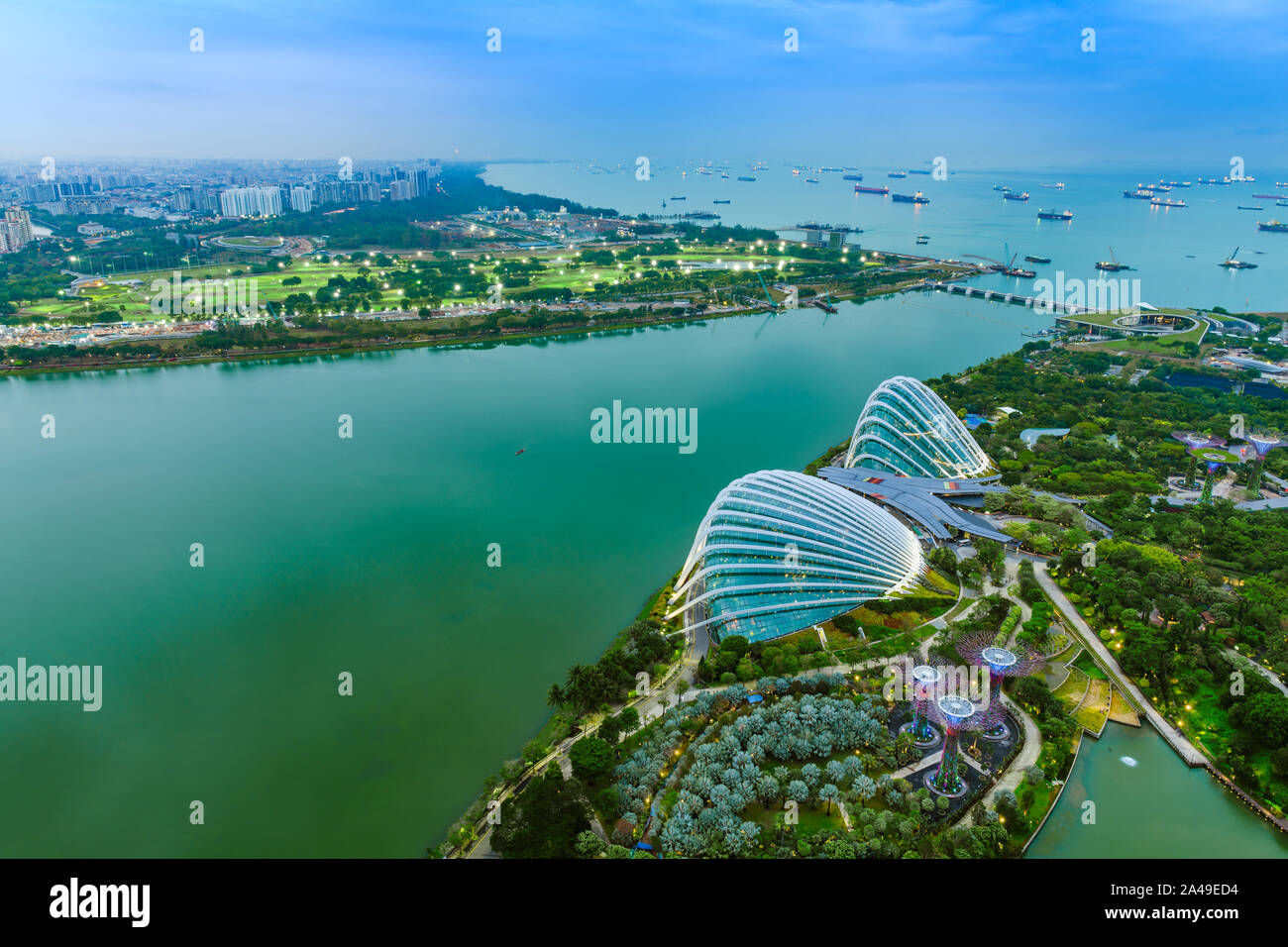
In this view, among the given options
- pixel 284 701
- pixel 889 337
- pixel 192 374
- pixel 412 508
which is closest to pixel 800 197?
pixel 889 337

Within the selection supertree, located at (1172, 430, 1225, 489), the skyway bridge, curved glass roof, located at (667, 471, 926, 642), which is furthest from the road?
the skyway bridge

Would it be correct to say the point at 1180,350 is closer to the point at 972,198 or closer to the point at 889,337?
the point at 889,337

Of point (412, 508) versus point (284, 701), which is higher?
point (412, 508)

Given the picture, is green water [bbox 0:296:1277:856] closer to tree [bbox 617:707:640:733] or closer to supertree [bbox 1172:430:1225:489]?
tree [bbox 617:707:640:733]

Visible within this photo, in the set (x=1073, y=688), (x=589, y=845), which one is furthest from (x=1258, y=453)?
(x=589, y=845)

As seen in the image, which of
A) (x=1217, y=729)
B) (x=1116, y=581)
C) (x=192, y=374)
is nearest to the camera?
(x=1217, y=729)

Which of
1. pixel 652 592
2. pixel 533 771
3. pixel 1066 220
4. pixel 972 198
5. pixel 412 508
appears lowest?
pixel 533 771

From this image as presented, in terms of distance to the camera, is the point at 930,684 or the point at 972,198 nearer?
the point at 930,684
